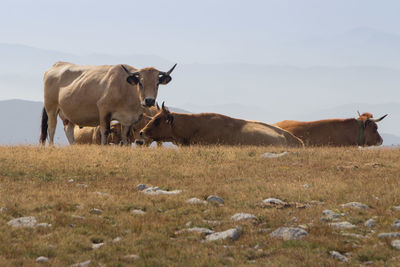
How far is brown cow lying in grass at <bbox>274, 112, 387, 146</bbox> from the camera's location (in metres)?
24.3

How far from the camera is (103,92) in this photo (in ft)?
74.0

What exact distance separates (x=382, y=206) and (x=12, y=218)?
622 centimetres

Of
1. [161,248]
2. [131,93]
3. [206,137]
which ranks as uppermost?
[131,93]

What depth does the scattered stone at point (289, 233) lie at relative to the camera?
8789 mm

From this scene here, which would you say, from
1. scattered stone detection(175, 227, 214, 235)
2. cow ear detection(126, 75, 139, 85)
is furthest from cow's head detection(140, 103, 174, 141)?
scattered stone detection(175, 227, 214, 235)

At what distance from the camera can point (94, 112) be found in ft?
76.1

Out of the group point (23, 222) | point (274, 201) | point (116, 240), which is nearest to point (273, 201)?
point (274, 201)

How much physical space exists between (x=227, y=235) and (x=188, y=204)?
2.30 meters

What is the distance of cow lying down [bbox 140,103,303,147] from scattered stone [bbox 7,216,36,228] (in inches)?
465

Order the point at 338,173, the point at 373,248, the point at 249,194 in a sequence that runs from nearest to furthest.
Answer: the point at 373,248, the point at 249,194, the point at 338,173

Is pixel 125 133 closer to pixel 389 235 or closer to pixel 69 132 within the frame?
pixel 69 132

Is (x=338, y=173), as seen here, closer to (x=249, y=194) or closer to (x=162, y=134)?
(x=249, y=194)

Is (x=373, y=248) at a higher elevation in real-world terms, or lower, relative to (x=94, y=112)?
lower

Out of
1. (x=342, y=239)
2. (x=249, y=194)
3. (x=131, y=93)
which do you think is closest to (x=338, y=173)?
(x=249, y=194)
